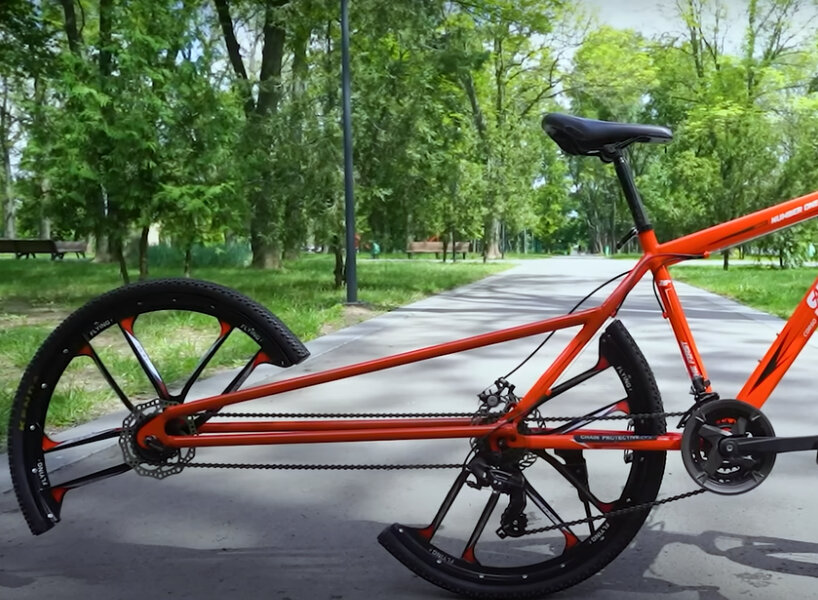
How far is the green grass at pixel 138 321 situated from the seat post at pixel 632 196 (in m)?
1.29

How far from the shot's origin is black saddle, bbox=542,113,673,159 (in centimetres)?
263

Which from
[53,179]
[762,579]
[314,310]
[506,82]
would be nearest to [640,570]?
[762,579]

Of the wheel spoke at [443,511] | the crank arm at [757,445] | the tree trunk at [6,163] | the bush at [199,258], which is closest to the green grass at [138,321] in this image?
the wheel spoke at [443,511]

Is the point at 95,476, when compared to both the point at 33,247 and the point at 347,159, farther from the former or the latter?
the point at 33,247

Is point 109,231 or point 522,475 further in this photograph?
point 109,231

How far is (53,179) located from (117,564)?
33.1 feet

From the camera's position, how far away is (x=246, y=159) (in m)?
12.8

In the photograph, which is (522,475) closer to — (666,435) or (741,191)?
(666,435)

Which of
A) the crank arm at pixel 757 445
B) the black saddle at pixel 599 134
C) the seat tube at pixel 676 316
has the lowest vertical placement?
the crank arm at pixel 757 445

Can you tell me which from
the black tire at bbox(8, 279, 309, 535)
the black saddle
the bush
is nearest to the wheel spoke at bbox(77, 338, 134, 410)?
the black tire at bbox(8, 279, 309, 535)

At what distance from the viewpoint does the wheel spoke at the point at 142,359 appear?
2.72 m

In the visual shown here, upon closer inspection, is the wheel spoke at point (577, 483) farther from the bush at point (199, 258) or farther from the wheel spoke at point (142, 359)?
the bush at point (199, 258)

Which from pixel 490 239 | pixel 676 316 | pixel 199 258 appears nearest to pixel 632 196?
pixel 676 316

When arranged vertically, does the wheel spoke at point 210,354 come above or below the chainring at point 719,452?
above
